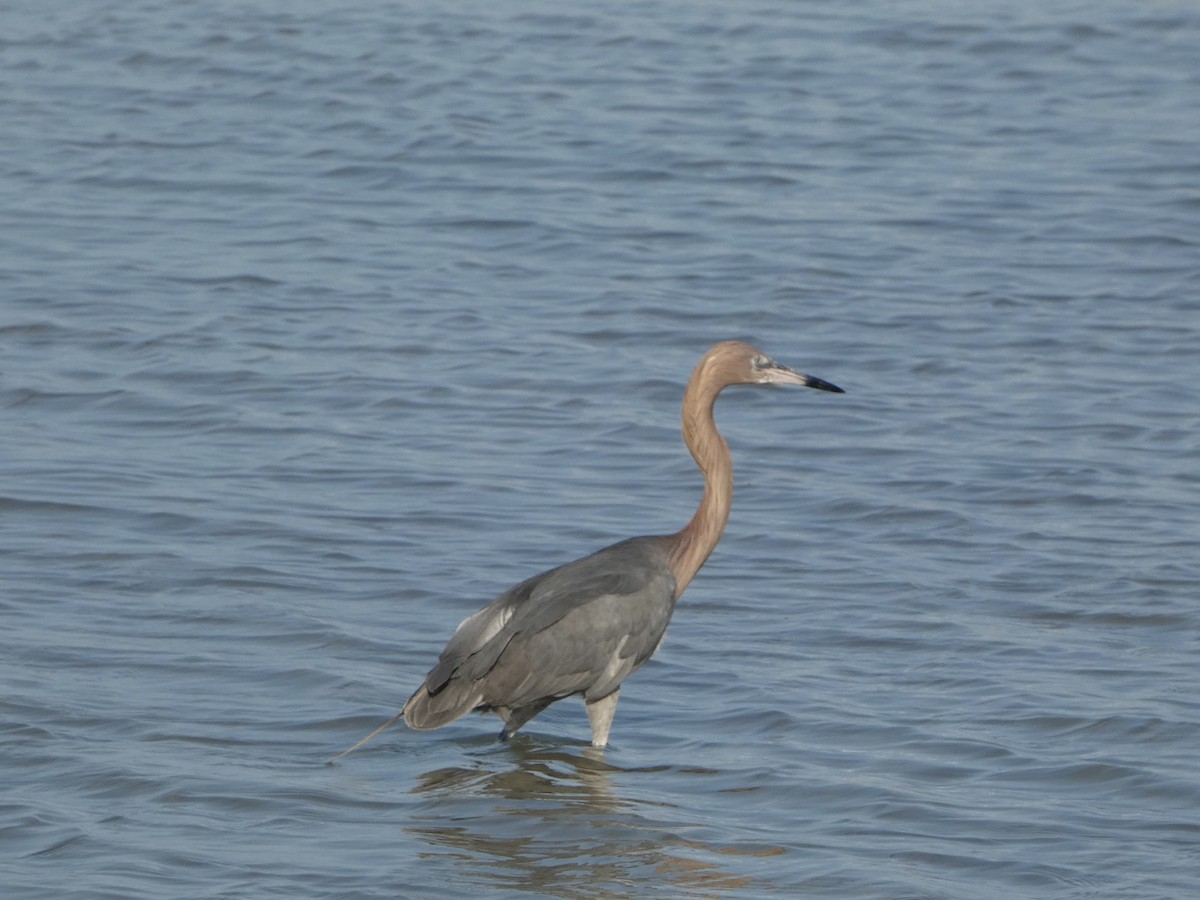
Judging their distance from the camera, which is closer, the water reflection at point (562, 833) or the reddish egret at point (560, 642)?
the water reflection at point (562, 833)

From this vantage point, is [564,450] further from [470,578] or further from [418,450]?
[470,578]

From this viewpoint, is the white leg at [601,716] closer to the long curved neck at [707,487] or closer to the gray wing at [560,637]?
the gray wing at [560,637]

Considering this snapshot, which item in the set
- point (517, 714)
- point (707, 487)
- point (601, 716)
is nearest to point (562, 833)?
point (601, 716)

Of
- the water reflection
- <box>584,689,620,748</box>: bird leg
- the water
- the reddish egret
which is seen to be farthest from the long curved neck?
the water reflection

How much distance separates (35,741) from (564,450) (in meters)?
4.41

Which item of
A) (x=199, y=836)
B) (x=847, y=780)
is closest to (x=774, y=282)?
(x=847, y=780)

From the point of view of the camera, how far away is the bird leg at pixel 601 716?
750 cm

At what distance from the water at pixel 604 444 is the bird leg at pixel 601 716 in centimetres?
8

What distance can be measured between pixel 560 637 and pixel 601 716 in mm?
322

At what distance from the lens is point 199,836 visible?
20.9ft

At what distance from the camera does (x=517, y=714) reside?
7.62m

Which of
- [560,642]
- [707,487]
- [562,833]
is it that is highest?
[707,487]

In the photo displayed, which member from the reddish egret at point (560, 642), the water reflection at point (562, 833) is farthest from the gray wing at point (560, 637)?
the water reflection at point (562, 833)

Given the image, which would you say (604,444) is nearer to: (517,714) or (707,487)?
(707,487)
